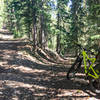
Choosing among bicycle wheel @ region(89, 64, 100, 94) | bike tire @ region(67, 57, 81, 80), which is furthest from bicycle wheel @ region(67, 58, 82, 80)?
bicycle wheel @ region(89, 64, 100, 94)

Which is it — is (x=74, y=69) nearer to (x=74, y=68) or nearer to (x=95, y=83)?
(x=74, y=68)

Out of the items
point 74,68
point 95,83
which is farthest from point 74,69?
point 95,83

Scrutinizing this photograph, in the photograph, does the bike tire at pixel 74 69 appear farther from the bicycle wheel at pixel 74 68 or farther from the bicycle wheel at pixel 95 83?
the bicycle wheel at pixel 95 83

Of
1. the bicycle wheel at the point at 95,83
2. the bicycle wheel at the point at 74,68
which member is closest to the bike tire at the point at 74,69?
the bicycle wheel at the point at 74,68

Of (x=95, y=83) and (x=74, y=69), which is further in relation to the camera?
(x=74, y=69)

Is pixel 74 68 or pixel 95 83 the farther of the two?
pixel 74 68

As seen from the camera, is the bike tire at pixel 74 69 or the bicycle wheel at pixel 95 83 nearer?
the bicycle wheel at pixel 95 83

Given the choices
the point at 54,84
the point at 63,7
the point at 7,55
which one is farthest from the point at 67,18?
the point at 54,84

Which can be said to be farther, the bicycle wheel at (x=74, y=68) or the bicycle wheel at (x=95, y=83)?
the bicycle wheel at (x=74, y=68)

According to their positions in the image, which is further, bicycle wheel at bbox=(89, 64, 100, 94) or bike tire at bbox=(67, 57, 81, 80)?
bike tire at bbox=(67, 57, 81, 80)

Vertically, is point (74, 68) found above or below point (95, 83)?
above

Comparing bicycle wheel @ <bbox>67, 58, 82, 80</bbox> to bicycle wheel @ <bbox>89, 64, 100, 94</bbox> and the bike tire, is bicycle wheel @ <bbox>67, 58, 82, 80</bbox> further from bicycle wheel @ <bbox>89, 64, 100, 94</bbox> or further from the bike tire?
bicycle wheel @ <bbox>89, 64, 100, 94</bbox>

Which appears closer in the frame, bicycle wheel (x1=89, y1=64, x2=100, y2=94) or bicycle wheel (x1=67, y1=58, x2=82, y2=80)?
bicycle wheel (x1=89, y1=64, x2=100, y2=94)

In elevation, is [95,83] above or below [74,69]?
below
